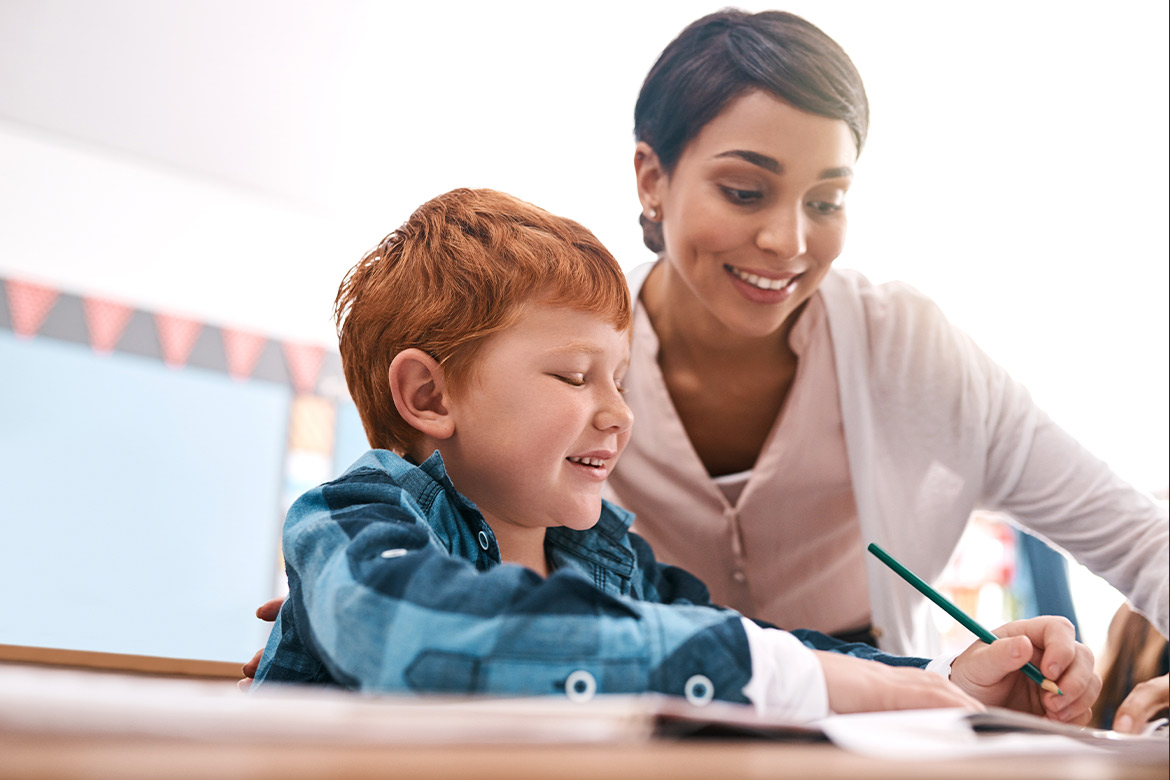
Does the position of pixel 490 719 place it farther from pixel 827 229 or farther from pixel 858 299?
pixel 858 299

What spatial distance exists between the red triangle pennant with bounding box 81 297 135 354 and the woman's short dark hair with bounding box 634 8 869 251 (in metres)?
2.82

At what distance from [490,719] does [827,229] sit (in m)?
0.95

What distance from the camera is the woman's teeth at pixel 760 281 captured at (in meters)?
1.11

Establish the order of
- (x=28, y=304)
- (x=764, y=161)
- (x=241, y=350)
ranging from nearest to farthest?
(x=764, y=161)
(x=28, y=304)
(x=241, y=350)

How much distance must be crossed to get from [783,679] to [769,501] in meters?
0.72

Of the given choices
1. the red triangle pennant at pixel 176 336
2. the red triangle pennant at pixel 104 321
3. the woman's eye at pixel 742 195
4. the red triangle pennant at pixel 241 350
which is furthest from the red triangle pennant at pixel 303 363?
the woman's eye at pixel 742 195

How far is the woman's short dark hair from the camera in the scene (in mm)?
1048

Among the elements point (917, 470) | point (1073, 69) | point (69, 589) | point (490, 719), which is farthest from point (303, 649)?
point (69, 589)

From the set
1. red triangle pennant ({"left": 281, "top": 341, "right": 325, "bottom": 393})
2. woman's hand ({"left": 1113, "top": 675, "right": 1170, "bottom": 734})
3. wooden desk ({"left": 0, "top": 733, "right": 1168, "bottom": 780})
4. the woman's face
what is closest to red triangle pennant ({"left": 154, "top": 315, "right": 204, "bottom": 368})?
red triangle pennant ({"left": 281, "top": 341, "right": 325, "bottom": 393})

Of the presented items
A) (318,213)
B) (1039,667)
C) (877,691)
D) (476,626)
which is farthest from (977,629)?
(318,213)

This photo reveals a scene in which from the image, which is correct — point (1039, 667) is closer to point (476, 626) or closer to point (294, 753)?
point (476, 626)

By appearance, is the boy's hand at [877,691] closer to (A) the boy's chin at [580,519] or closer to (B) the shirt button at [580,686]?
(B) the shirt button at [580,686]

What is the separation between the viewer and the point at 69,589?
3.11 meters

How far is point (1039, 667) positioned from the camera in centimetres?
69
